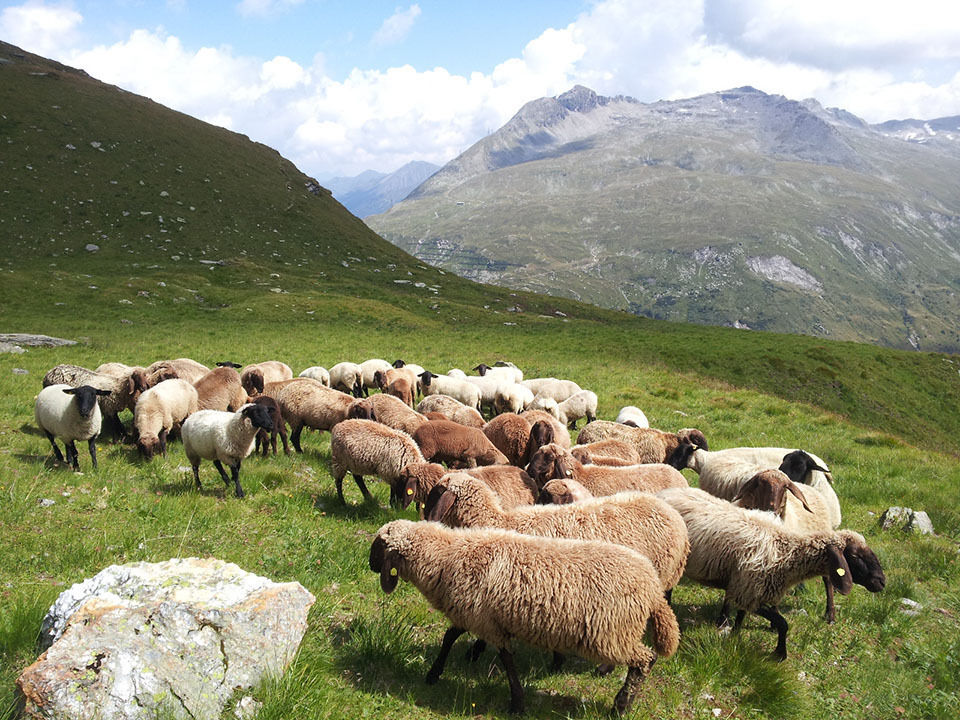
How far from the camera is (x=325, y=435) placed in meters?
17.0

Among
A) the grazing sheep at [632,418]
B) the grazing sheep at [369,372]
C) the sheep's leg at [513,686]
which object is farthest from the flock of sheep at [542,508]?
the grazing sheep at [369,372]

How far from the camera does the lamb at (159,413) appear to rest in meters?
12.7

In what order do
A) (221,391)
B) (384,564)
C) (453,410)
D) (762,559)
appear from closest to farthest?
1. (384,564)
2. (762,559)
3. (221,391)
4. (453,410)

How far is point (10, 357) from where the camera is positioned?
23500mm

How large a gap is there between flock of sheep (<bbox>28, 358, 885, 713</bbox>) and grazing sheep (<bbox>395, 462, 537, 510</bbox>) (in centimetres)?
3

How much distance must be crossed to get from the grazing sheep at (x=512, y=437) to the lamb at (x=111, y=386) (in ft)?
32.1

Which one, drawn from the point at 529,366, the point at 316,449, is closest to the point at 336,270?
the point at 529,366

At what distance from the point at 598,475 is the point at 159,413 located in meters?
10.7

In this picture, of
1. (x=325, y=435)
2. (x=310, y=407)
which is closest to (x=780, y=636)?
(x=310, y=407)

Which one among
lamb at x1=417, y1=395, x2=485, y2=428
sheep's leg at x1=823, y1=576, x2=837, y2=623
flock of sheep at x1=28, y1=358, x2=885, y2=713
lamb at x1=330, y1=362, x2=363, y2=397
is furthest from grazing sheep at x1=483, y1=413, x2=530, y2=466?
lamb at x1=330, y1=362, x2=363, y2=397

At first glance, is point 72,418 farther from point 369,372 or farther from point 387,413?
point 369,372

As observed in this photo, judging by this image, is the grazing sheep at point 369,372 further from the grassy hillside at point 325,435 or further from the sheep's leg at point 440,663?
the sheep's leg at point 440,663

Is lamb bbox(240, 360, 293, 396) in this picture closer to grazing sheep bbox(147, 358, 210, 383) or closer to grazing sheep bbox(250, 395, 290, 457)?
grazing sheep bbox(147, 358, 210, 383)

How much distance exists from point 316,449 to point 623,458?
27.5 feet
